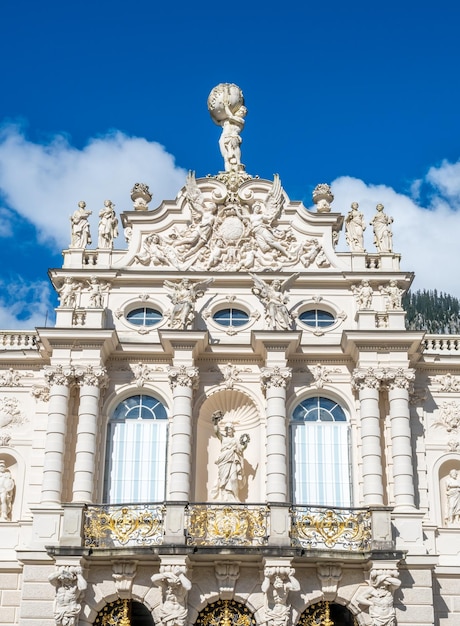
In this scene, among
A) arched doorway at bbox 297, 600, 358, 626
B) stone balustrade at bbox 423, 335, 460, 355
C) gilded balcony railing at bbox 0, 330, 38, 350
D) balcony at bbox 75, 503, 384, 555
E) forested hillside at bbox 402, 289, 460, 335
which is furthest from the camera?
forested hillside at bbox 402, 289, 460, 335

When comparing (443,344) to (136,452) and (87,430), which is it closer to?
(136,452)

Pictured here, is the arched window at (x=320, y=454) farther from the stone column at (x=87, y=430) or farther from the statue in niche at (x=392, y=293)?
the stone column at (x=87, y=430)

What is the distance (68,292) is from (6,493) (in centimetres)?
617

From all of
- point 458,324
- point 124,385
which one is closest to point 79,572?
point 124,385

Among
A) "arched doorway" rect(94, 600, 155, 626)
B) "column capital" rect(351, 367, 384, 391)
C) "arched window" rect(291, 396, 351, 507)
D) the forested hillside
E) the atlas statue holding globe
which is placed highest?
the forested hillside

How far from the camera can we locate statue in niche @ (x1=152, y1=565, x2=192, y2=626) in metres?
23.3

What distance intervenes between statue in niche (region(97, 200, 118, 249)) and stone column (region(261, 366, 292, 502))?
6635mm

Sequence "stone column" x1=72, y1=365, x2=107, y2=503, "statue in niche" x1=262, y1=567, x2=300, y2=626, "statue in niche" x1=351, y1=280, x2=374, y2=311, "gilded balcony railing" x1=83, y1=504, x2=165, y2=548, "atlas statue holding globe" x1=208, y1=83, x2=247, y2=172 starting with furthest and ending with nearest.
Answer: "atlas statue holding globe" x1=208, y1=83, x2=247, y2=172 < "statue in niche" x1=351, y1=280, x2=374, y2=311 < "stone column" x1=72, y1=365, x2=107, y2=503 < "gilded balcony railing" x1=83, y1=504, x2=165, y2=548 < "statue in niche" x1=262, y1=567, x2=300, y2=626

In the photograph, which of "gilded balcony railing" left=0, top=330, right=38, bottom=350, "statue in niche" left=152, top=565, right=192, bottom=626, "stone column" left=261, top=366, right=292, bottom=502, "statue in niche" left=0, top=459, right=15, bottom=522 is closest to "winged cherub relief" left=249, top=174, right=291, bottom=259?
"stone column" left=261, top=366, right=292, bottom=502

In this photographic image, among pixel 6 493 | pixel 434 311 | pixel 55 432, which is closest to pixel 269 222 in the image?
pixel 55 432

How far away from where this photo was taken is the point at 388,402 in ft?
88.9

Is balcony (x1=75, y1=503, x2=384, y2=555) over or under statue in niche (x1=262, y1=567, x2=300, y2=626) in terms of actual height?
over

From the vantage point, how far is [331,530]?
80.3 feet

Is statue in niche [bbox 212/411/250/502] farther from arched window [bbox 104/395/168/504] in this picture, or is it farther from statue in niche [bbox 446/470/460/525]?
statue in niche [bbox 446/470/460/525]
